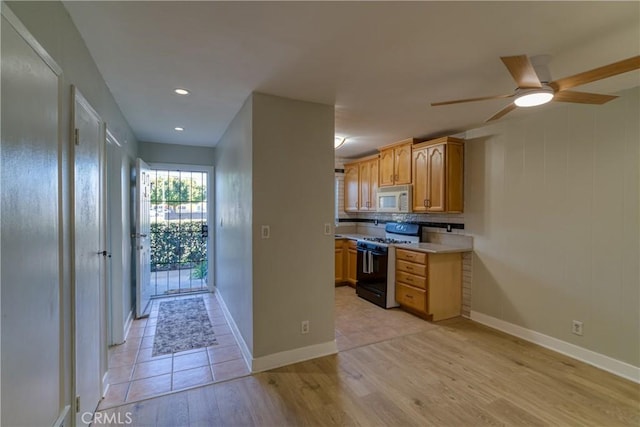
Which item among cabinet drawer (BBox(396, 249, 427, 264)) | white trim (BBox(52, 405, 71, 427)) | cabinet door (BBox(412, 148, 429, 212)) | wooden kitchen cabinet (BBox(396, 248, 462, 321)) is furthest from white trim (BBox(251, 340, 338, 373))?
cabinet door (BBox(412, 148, 429, 212))

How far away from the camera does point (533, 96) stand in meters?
2.03

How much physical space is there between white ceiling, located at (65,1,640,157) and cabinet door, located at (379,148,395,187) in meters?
1.74

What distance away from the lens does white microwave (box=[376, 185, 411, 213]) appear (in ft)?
14.4

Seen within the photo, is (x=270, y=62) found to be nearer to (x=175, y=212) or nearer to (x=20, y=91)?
(x=20, y=91)

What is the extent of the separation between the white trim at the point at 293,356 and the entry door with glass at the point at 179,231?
9.25ft

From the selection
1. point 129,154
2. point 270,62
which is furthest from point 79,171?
point 129,154

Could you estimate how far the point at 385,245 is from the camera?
4254 mm

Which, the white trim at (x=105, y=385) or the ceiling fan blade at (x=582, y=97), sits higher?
the ceiling fan blade at (x=582, y=97)

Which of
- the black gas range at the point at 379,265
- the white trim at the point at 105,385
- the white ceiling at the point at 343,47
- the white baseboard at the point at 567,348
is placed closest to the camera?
the white ceiling at the point at 343,47

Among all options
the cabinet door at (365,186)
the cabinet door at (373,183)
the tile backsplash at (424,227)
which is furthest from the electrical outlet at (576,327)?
the cabinet door at (365,186)

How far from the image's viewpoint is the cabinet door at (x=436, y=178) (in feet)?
12.7

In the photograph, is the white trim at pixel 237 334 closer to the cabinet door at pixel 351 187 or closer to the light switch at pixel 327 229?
the light switch at pixel 327 229

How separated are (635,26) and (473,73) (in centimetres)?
84

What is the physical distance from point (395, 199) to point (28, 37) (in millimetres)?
4145
